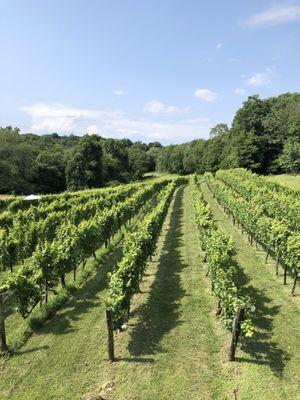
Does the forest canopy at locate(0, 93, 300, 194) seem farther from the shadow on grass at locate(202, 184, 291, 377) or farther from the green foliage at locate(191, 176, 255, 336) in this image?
the shadow on grass at locate(202, 184, 291, 377)

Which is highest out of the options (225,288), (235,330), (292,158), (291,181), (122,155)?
(122,155)

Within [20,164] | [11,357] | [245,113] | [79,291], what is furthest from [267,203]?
[245,113]

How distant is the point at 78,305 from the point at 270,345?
7.18 metres

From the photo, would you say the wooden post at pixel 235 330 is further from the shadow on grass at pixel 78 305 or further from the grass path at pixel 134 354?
the shadow on grass at pixel 78 305

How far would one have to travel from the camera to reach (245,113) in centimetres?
9194

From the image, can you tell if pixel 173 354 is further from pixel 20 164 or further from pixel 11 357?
pixel 20 164

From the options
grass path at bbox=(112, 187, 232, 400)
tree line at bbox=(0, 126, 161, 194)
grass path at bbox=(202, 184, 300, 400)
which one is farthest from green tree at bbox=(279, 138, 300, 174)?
grass path at bbox=(112, 187, 232, 400)

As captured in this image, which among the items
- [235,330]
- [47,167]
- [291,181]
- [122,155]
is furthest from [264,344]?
[122,155]

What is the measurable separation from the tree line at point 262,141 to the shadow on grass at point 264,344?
63.9 meters

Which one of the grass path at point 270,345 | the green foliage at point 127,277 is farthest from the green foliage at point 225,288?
the green foliage at point 127,277

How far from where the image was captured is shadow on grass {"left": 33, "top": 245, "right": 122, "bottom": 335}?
1202 centimetres

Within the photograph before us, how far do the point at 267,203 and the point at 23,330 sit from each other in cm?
2418

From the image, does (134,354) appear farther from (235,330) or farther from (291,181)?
(291,181)

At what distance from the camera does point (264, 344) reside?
1062cm
